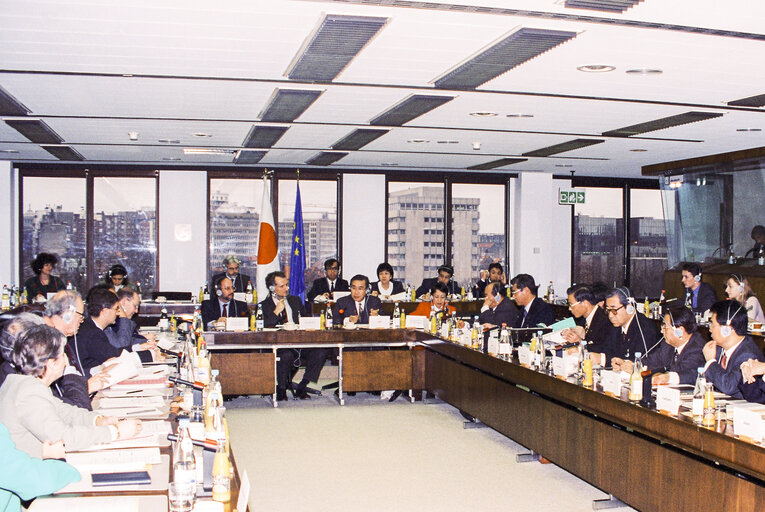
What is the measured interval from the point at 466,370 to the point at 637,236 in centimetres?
861

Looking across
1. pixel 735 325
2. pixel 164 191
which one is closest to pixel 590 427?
pixel 735 325

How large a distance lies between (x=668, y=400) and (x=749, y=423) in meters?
0.58

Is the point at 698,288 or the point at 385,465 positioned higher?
the point at 698,288

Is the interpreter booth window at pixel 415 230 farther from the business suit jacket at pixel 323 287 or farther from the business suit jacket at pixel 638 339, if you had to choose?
the business suit jacket at pixel 638 339

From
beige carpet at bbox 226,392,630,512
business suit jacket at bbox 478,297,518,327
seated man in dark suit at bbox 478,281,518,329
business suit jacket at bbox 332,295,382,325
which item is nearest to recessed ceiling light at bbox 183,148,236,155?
business suit jacket at bbox 332,295,382,325

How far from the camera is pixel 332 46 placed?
4.65 m

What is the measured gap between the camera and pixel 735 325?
430 centimetres

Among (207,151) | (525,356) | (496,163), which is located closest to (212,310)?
(207,151)

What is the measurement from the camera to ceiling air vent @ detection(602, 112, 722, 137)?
7173 millimetres

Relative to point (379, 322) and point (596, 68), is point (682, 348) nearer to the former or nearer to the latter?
point (596, 68)

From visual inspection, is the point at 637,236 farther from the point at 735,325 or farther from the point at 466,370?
the point at 735,325

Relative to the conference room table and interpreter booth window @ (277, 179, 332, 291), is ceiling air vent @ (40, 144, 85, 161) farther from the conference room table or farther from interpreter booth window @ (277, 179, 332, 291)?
the conference room table

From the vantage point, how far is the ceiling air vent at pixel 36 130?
25.6ft

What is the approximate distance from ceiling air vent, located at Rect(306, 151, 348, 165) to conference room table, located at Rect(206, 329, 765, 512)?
370 centimetres
